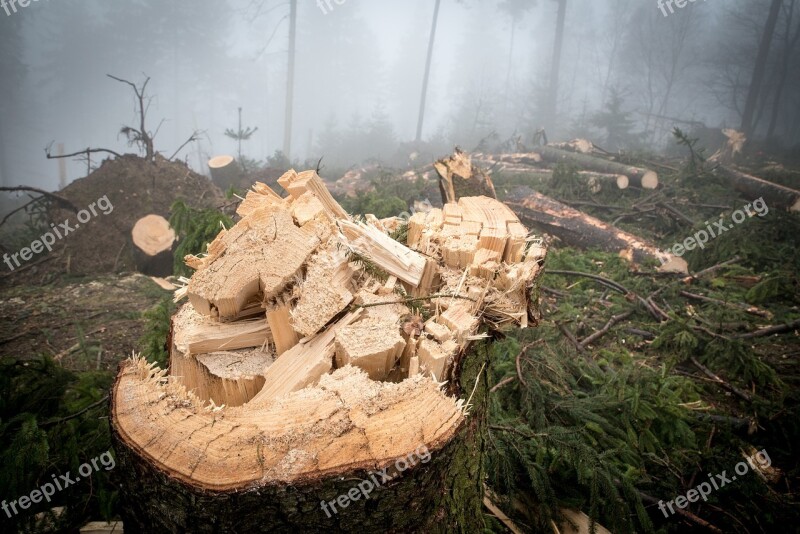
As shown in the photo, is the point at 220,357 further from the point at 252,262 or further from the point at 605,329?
the point at 605,329

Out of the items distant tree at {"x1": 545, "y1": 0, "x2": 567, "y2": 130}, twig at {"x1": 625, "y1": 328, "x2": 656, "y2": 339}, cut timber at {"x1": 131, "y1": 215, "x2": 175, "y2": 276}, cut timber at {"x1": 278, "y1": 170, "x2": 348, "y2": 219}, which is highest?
distant tree at {"x1": 545, "y1": 0, "x2": 567, "y2": 130}

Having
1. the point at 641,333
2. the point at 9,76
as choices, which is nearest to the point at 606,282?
the point at 641,333

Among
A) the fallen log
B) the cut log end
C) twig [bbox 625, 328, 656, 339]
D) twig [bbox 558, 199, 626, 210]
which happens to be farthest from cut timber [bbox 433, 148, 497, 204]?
the cut log end

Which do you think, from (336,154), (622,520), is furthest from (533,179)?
(336,154)

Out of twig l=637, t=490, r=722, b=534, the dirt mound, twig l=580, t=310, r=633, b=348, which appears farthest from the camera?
the dirt mound

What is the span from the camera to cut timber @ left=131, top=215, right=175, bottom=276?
24.2 feet

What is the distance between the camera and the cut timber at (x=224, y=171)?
41.0 feet

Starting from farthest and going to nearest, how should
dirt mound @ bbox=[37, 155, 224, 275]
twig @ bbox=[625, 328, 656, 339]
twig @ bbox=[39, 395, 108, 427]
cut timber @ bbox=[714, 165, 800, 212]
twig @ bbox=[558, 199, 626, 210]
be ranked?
twig @ bbox=[558, 199, 626, 210], cut timber @ bbox=[714, 165, 800, 212], dirt mound @ bbox=[37, 155, 224, 275], twig @ bbox=[625, 328, 656, 339], twig @ bbox=[39, 395, 108, 427]

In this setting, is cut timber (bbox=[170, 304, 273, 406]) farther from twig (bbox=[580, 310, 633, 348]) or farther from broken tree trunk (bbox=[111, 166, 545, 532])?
twig (bbox=[580, 310, 633, 348])

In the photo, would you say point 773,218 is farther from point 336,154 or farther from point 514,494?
point 336,154

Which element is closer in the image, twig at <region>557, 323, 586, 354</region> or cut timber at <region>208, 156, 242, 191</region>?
twig at <region>557, 323, 586, 354</region>

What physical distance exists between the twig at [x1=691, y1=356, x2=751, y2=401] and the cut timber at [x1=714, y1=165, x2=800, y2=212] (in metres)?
7.47

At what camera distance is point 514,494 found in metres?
2.32

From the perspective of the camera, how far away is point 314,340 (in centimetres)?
162
